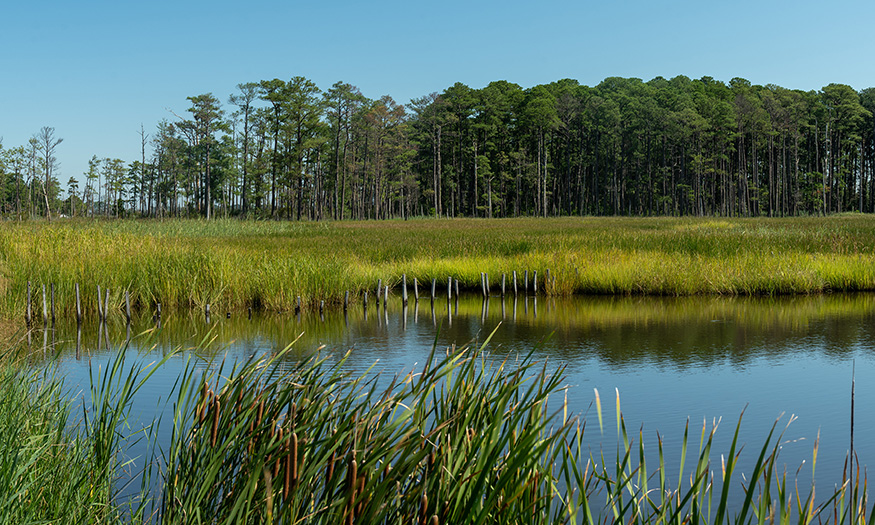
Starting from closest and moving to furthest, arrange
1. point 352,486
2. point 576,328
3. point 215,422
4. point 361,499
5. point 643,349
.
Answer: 1. point 352,486
2. point 361,499
3. point 215,422
4. point 643,349
5. point 576,328

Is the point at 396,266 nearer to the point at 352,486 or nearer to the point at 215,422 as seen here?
the point at 215,422

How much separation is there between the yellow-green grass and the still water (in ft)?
2.09

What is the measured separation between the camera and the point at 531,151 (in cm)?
8538

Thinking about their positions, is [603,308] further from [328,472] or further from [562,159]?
[562,159]

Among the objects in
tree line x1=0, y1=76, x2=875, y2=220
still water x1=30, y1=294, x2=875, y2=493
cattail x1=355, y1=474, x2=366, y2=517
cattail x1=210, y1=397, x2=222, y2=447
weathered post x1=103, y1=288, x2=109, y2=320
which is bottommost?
still water x1=30, y1=294, x2=875, y2=493

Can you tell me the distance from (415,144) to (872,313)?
7029cm

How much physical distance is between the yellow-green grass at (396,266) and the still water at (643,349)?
637 mm

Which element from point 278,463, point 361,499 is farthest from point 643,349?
point 361,499

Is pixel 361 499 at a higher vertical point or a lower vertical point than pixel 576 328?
higher

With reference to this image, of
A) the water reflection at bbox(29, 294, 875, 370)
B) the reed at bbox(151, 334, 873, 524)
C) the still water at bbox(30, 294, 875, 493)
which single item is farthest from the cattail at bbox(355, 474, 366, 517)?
the water reflection at bbox(29, 294, 875, 370)

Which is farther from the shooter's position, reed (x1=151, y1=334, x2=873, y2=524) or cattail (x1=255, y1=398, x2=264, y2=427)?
cattail (x1=255, y1=398, x2=264, y2=427)

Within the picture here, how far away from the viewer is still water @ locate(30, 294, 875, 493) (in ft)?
24.7

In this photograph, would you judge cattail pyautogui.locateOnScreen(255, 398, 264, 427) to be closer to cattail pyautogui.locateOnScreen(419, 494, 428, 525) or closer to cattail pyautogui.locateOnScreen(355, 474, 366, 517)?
cattail pyautogui.locateOnScreen(355, 474, 366, 517)

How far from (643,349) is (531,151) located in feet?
247
